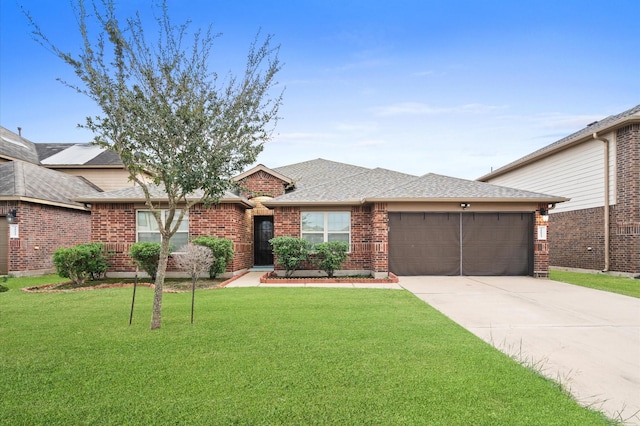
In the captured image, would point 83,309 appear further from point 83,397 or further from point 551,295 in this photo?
point 551,295

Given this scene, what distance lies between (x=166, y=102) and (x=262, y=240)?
35.5 ft

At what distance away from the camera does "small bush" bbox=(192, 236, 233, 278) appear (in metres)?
10.9

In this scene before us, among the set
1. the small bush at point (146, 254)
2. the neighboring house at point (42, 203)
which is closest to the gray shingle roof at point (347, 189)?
the small bush at point (146, 254)

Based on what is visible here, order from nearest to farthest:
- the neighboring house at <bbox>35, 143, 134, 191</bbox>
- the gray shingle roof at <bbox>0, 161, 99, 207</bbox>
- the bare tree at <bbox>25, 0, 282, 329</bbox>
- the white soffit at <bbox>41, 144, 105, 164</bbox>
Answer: the bare tree at <bbox>25, 0, 282, 329</bbox> < the gray shingle roof at <bbox>0, 161, 99, 207</bbox> < the neighboring house at <bbox>35, 143, 134, 191</bbox> < the white soffit at <bbox>41, 144, 105, 164</bbox>

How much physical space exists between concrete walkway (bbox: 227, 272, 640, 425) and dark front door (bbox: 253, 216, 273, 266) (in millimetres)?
5171

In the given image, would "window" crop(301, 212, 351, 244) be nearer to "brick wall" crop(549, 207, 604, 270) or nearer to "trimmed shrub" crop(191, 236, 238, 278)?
"trimmed shrub" crop(191, 236, 238, 278)

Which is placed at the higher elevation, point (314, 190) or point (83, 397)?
point (314, 190)

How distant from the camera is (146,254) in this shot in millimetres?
10617

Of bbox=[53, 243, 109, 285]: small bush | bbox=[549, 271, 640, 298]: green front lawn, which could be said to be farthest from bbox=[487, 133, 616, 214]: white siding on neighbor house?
bbox=[53, 243, 109, 285]: small bush

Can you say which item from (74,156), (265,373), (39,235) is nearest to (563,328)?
(265,373)

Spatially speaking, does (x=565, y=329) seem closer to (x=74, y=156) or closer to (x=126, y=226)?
(x=126, y=226)

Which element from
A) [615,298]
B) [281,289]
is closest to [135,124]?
[281,289]

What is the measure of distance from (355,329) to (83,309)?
5.23m

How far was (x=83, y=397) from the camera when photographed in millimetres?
3084
